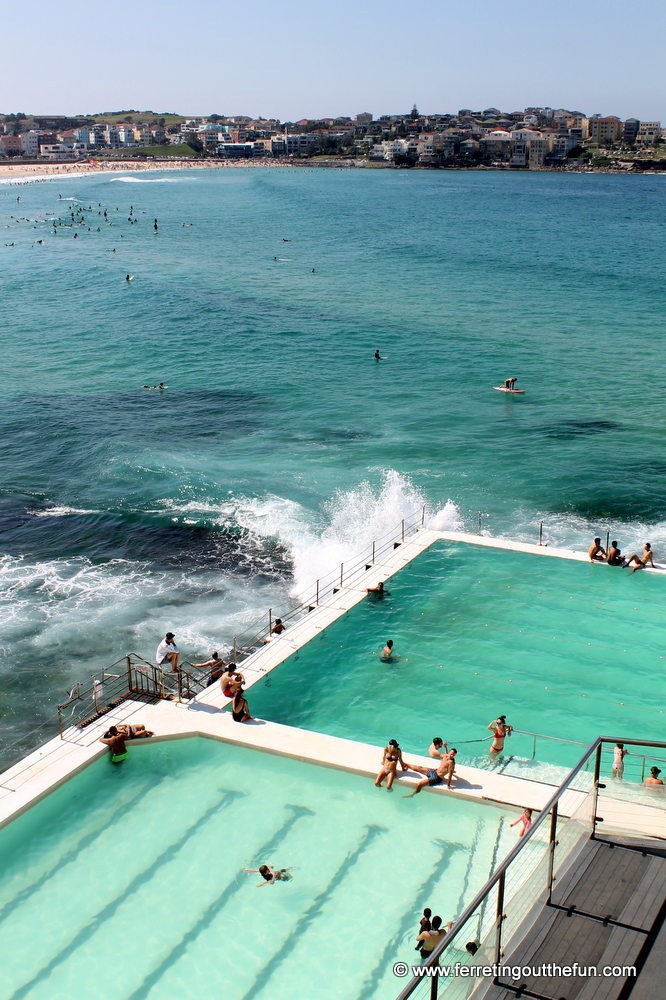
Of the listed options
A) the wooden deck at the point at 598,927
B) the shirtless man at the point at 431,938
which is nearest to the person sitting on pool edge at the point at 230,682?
the shirtless man at the point at 431,938

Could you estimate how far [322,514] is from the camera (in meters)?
30.9

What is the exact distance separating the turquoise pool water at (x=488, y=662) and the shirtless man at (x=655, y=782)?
571 cm

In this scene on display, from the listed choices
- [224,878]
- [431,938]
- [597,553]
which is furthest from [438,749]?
[597,553]

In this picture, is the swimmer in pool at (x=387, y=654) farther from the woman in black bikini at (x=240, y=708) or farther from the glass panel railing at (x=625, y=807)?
the glass panel railing at (x=625, y=807)

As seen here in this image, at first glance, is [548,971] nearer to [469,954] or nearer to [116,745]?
[469,954]

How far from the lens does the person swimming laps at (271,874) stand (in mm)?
13492

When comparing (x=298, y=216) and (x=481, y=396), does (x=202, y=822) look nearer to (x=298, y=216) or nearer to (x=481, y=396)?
(x=481, y=396)

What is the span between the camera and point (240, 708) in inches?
685

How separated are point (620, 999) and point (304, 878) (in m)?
6.53

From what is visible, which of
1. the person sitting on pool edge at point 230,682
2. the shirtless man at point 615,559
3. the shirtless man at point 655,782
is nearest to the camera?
the shirtless man at point 655,782

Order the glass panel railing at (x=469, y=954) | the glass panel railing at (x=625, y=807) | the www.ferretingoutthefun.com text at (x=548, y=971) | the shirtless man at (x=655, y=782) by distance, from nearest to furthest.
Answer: the glass panel railing at (x=469, y=954) < the www.ferretingoutthefun.com text at (x=548, y=971) < the glass panel railing at (x=625, y=807) < the shirtless man at (x=655, y=782)

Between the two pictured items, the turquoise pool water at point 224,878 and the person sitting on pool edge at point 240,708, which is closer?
the turquoise pool water at point 224,878

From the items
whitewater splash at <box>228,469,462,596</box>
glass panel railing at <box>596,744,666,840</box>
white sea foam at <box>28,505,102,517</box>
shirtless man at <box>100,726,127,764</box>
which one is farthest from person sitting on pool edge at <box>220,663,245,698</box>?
white sea foam at <box>28,505,102,517</box>

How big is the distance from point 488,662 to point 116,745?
29.1 ft
